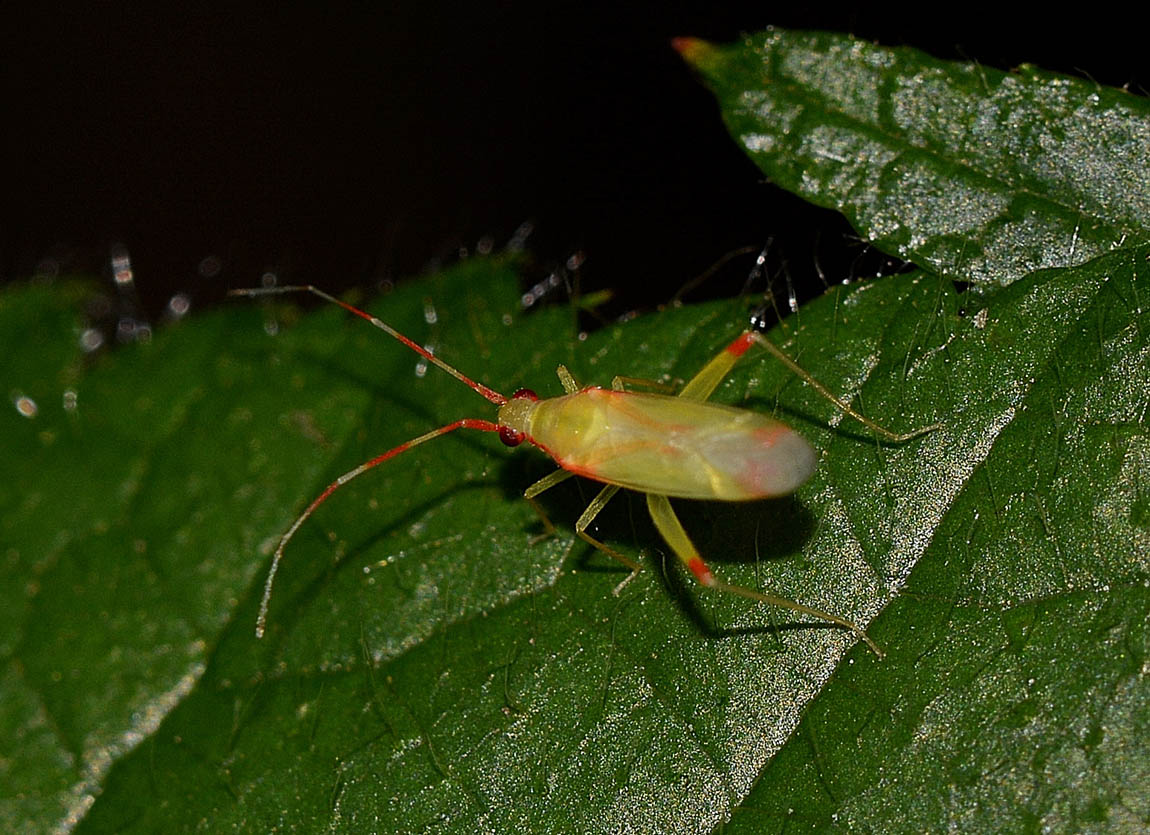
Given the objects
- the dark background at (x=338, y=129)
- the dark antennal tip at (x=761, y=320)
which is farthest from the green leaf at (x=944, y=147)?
the dark background at (x=338, y=129)

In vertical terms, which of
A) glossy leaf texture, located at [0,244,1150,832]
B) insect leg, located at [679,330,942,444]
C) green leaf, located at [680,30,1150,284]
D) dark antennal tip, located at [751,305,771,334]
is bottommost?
glossy leaf texture, located at [0,244,1150,832]

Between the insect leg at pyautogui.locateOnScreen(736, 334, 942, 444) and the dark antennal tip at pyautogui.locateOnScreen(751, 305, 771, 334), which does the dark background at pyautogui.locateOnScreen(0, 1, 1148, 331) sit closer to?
the dark antennal tip at pyautogui.locateOnScreen(751, 305, 771, 334)

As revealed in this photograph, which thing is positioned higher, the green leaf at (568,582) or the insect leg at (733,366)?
the insect leg at (733,366)

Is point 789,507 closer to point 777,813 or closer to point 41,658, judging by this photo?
point 777,813

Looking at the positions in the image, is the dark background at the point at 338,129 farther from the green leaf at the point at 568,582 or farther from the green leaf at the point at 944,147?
the green leaf at the point at 944,147

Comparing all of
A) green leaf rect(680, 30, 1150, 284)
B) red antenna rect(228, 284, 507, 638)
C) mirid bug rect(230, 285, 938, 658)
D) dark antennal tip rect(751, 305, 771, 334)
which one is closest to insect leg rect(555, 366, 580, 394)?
mirid bug rect(230, 285, 938, 658)
